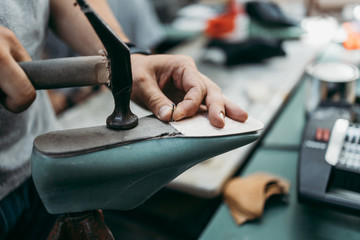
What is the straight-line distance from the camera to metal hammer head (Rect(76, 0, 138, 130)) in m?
0.41

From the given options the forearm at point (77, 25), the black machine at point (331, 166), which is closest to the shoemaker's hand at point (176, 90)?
the forearm at point (77, 25)

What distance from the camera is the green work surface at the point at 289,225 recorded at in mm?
721

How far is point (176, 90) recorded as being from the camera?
69 centimetres

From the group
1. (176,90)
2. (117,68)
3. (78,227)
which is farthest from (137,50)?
(78,227)

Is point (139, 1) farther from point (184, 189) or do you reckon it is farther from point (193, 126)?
point (193, 126)

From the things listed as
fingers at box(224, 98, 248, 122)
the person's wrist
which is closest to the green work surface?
fingers at box(224, 98, 248, 122)

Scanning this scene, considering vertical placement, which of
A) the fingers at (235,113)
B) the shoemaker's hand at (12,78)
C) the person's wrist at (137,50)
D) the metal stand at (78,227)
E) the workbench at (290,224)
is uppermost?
the shoemaker's hand at (12,78)

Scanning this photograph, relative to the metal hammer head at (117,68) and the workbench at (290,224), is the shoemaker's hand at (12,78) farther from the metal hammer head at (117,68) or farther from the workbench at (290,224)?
the workbench at (290,224)

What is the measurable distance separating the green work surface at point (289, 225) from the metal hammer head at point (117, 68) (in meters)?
0.39

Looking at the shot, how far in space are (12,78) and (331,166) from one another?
665 mm

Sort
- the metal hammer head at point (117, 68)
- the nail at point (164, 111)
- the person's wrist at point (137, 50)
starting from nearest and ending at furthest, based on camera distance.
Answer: the metal hammer head at point (117, 68) → the nail at point (164, 111) → the person's wrist at point (137, 50)

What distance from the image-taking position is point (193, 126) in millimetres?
553

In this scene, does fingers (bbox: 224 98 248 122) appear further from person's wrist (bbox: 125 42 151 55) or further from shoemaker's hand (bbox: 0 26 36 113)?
shoemaker's hand (bbox: 0 26 36 113)

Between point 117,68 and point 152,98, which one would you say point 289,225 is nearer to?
point 152,98
